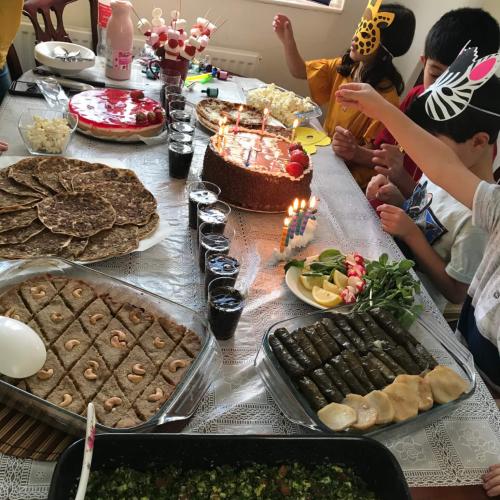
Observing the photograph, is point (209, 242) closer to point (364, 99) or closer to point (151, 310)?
point (151, 310)

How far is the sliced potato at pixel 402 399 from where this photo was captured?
1.12 metres

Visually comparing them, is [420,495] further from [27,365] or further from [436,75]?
[436,75]

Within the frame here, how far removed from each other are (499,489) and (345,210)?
130 centimetres

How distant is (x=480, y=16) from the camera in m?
2.20

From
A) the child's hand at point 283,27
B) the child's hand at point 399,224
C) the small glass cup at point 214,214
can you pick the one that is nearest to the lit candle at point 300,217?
the small glass cup at point 214,214

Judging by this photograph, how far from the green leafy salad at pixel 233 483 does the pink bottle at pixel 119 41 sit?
2.31m

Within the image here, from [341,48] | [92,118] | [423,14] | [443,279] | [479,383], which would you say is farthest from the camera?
[341,48]

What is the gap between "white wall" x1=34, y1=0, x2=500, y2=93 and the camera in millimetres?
3830

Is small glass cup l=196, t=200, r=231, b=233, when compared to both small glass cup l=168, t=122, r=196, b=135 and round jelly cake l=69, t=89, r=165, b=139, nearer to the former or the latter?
small glass cup l=168, t=122, r=196, b=135

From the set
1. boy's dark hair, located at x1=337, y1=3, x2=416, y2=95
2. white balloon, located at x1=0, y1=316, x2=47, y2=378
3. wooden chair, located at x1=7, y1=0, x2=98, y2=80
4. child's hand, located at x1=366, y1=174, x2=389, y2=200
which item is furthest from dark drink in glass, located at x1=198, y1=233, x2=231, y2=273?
wooden chair, located at x1=7, y1=0, x2=98, y2=80

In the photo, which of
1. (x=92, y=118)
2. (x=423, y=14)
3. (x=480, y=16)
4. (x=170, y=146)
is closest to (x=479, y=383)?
(x=170, y=146)

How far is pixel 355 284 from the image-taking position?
152 centimetres

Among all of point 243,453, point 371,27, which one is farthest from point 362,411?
point 371,27

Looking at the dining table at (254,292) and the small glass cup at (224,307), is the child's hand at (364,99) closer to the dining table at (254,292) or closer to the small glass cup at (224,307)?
the dining table at (254,292)
